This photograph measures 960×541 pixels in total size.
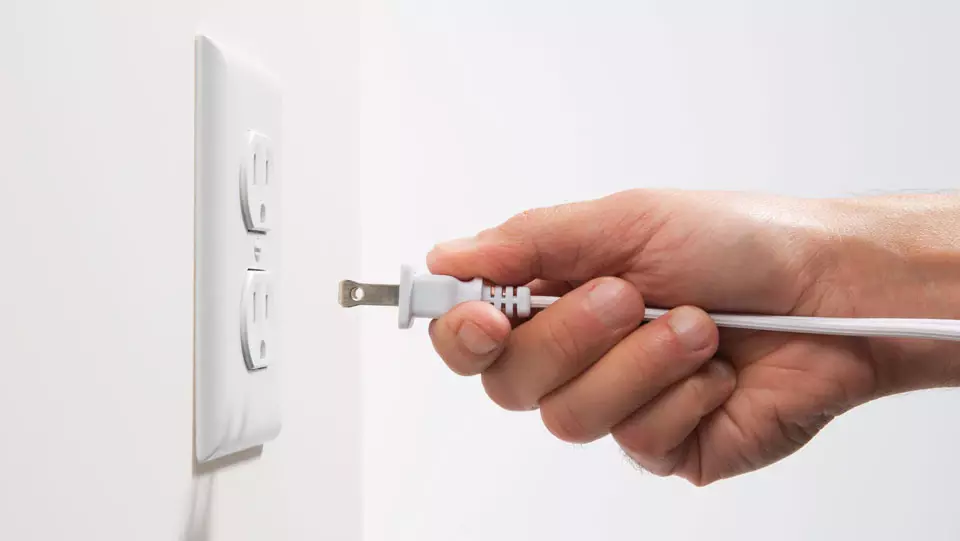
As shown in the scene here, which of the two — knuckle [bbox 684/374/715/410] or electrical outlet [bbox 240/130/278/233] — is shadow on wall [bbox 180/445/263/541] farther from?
knuckle [bbox 684/374/715/410]

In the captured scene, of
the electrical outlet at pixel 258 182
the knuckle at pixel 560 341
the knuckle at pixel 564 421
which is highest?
the electrical outlet at pixel 258 182

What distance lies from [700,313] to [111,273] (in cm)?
29

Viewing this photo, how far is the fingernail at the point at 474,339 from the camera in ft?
1.42

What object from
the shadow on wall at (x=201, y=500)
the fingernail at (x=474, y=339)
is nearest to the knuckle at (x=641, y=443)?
the fingernail at (x=474, y=339)

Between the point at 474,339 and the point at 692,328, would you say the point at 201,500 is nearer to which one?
the point at 474,339

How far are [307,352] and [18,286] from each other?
288 mm

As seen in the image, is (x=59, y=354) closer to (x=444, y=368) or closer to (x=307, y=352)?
(x=307, y=352)

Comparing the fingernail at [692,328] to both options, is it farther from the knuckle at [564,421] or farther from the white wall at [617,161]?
the white wall at [617,161]

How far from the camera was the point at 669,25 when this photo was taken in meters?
0.85

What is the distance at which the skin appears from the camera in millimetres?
463

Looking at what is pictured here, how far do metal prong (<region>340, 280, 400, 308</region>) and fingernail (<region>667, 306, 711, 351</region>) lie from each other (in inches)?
6.0

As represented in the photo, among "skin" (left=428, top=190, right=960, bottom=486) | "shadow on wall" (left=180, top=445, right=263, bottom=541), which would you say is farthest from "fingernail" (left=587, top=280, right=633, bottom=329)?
"shadow on wall" (left=180, top=445, right=263, bottom=541)

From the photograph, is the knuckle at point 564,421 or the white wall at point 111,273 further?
the knuckle at point 564,421

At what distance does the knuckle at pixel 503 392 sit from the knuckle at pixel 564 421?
0.05 ft
